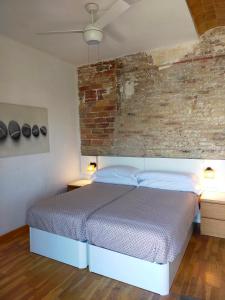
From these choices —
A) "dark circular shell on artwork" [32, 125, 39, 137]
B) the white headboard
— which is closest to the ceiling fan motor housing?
"dark circular shell on artwork" [32, 125, 39, 137]

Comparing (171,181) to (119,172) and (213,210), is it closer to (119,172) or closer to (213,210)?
(213,210)

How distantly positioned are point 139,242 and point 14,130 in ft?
6.86

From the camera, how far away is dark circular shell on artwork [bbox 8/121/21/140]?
115 inches

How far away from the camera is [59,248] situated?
2334 mm

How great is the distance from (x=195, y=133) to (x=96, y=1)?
2086 millimetres

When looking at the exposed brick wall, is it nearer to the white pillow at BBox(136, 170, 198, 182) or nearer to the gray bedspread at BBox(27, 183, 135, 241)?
the white pillow at BBox(136, 170, 198, 182)

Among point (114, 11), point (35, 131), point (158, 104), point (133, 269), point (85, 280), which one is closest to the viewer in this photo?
point (114, 11)

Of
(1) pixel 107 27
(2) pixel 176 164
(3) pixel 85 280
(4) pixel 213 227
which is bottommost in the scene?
(3) pixel 85 280

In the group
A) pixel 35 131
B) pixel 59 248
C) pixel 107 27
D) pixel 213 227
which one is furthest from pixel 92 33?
pixel 213 227

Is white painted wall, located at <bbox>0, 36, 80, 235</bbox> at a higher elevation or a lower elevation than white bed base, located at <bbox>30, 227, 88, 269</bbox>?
higher

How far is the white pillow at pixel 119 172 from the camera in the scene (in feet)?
11.1

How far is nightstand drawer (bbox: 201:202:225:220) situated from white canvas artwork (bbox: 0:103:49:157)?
7.69 ft

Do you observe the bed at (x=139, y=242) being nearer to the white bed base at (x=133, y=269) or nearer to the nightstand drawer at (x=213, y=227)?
the white bed base at (x=133, y=269)

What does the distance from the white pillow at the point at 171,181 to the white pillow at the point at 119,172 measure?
6.3 inches
